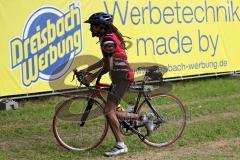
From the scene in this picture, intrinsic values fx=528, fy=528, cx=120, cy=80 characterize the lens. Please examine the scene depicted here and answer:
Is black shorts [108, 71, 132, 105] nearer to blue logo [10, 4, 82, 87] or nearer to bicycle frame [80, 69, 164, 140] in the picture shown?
bicycle frame [80, 69, 164, 140]

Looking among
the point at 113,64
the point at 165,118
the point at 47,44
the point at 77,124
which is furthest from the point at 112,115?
the point at 47,44

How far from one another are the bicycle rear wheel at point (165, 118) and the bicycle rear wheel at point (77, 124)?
0.62m

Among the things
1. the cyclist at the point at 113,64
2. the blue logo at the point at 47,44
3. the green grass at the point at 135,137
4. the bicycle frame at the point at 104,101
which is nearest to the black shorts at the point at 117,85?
the cyclist at the point at 113,64

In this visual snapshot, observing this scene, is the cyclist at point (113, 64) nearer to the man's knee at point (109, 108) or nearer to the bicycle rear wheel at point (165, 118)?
the man's knee at point (109, 108)

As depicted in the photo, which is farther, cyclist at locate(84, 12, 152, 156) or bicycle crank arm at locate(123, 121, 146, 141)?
bicycle crank arm at locate(123, 121, 146, 141)

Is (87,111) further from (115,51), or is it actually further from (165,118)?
(165,118)

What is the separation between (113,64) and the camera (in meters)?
7.02

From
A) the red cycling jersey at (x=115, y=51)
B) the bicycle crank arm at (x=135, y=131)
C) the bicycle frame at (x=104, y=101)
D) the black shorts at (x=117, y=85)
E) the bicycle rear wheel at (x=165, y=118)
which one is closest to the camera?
the red cycling jersey at (x=115, y=51)

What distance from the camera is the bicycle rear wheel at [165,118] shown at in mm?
7593

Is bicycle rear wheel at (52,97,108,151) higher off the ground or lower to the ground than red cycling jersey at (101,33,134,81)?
lower

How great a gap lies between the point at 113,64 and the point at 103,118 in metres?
0.87

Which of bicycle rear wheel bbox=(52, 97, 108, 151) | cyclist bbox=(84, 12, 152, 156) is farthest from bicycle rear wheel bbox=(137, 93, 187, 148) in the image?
bicycle rear wheel bbox=(52, 97, 108, 151)

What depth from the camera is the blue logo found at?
35.9 ft

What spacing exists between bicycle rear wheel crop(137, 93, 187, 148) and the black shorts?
52cm
